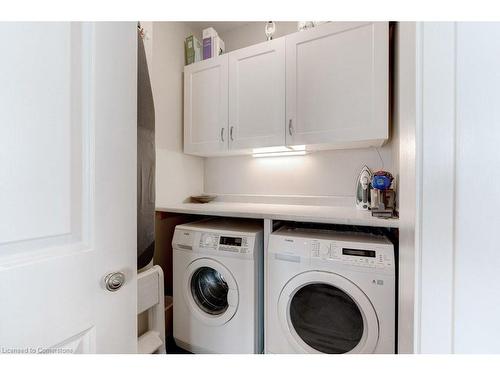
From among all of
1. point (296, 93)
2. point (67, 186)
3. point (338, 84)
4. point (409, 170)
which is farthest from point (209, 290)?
point (338, 84)

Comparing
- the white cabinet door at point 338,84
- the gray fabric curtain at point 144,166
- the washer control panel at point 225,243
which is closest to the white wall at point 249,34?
the white cabinet door at point 338,84

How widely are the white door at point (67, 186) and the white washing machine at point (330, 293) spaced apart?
0.85 metres

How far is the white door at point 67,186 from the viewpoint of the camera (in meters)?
0.37

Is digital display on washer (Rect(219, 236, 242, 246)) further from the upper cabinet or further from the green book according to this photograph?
the green book

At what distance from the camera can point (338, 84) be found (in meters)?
1.50

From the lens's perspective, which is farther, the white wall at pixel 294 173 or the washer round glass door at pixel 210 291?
the white wall at pixel 294 173

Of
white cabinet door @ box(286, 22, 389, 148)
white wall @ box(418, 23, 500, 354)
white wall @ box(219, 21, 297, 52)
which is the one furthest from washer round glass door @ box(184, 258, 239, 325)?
white wall @ box(219, 21, 297, 52)

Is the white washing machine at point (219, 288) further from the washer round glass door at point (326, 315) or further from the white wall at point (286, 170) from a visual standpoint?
the white wall at point (286, 170)

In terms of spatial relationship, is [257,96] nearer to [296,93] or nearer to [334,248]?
[296,93]

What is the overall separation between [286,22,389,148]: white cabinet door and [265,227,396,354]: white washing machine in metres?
0.70
